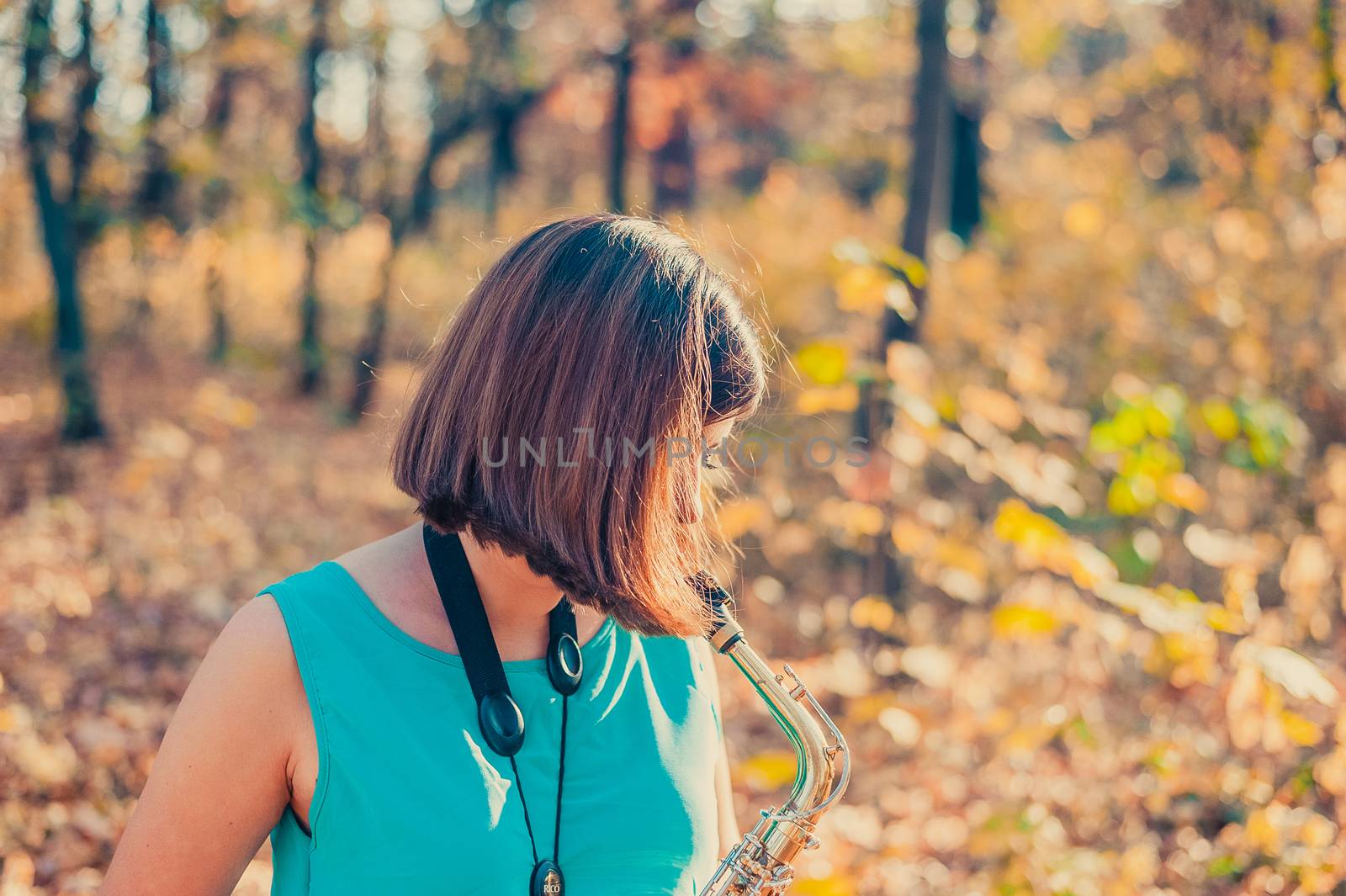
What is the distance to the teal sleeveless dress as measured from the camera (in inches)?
56.4

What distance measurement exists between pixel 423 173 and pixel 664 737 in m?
9.14

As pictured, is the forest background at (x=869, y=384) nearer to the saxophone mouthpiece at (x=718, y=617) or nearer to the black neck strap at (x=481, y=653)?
the saxophone mouthpiece at (x=718, y=617)

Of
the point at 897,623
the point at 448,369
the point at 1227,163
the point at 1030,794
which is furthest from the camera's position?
the point at 1227,163

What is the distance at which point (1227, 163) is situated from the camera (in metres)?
6.87

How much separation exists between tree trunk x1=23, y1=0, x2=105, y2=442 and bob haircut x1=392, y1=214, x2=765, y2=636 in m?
5.95

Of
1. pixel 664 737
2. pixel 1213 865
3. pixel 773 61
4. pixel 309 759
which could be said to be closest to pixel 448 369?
pixel 309 759

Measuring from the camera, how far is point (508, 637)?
168 cm

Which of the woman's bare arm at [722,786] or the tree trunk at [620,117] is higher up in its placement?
the tree trunk at [620,117]

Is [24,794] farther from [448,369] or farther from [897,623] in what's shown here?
[897,623]

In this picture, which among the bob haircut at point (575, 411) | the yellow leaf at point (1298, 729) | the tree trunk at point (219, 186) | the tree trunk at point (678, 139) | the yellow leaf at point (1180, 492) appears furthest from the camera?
the tree trunk at point (678, 139)

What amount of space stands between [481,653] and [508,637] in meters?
0.10

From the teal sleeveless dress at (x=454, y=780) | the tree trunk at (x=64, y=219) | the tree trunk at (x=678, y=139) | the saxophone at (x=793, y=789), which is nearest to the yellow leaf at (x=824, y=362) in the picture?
the saxophone at (x=793, y=789)

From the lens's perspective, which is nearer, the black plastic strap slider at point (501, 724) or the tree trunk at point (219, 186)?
the black plastic strap slider at point (501, 724)

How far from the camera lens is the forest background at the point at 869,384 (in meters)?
3.57
